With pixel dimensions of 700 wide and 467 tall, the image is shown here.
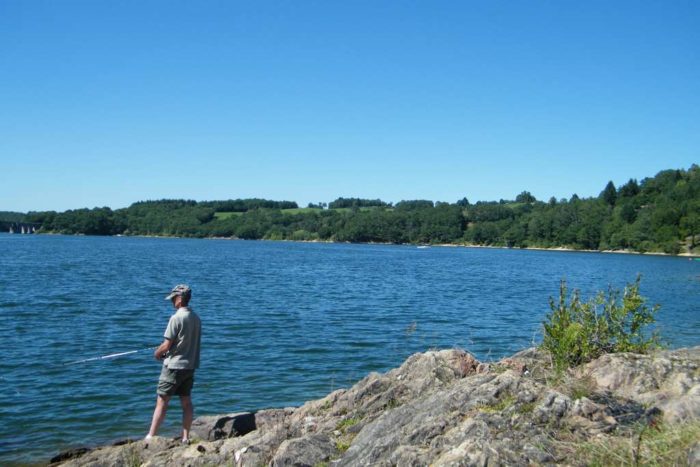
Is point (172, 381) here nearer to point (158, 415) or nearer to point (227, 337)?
point (158, 415)

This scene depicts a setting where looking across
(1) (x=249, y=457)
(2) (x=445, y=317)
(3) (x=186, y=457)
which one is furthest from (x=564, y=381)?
(2) (x=445, y=317)

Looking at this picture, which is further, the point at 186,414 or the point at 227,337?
the point at 227,337

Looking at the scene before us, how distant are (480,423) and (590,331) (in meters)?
3.64

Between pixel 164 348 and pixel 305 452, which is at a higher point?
pixel 164 348

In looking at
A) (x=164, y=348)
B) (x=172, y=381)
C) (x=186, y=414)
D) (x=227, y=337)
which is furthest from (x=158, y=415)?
(x=227, y=337)

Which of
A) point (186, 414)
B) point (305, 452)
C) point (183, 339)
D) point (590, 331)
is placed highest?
point (590, 331)

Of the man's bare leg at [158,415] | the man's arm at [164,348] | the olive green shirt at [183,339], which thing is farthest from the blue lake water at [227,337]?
the man's arm at [164,348]

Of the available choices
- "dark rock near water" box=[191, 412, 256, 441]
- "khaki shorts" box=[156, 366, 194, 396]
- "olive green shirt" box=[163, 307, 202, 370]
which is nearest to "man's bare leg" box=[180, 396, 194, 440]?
"khaki shorts" box=[156, 366, 194, 396]

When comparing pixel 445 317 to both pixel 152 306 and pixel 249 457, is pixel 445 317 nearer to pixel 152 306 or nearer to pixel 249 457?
pixel 152 306

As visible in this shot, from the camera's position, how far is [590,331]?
8688 millimetres

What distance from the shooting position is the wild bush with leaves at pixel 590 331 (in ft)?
27.2

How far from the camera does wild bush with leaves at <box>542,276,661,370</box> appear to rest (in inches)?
327

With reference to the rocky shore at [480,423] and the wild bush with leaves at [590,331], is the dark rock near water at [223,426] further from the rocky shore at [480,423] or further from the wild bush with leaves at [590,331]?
the wild bush with leaves at [590,331]

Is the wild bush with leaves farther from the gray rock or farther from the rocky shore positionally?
the gray rock
